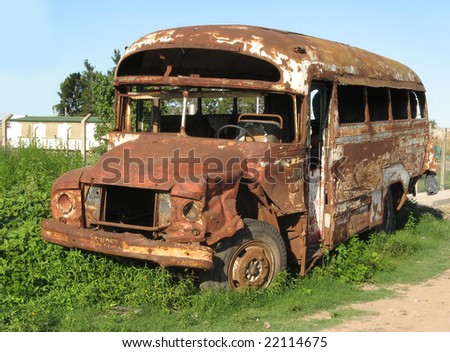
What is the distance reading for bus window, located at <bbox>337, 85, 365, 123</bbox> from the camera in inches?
317

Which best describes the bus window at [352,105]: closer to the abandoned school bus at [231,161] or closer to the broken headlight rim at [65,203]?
the abandoned school bus at [231,161]

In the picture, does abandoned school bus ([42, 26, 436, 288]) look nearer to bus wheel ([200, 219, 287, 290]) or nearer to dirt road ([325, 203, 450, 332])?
bus wheel ([200, 219, 287, 290])

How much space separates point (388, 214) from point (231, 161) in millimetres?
4837

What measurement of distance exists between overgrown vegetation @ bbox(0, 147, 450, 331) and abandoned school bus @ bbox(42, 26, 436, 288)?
245 mm

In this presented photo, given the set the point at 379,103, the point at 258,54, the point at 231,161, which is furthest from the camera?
the point at 379,103

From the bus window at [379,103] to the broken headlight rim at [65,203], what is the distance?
4.85 metres

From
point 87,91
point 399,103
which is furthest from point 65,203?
point 87,91

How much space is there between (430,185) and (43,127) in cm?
3136

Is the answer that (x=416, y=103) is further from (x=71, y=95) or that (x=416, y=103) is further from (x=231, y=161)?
(x=71, y=95)

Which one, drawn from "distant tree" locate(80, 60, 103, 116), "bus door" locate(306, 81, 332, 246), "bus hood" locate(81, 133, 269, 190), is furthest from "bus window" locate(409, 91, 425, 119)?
"distant tree" locate(80, 60, 103, 116)

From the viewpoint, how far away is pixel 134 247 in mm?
5629

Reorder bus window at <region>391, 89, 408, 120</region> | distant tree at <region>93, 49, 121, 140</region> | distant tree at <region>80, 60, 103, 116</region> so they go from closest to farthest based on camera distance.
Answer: bus window at <region>391, 89, 408, 120</region> → distant tree at <region>93, 49, 121, 140</region> → distant tree at <region>80, 60, 103, 116</region>

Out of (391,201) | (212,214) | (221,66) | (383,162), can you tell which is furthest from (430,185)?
(212,214)

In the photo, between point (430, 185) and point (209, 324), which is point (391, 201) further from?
point (209, 324)
